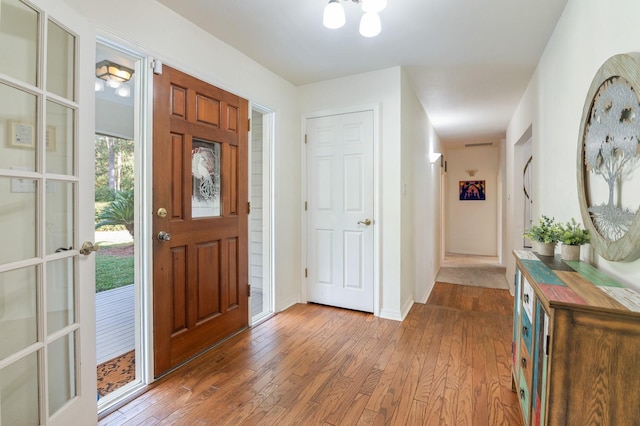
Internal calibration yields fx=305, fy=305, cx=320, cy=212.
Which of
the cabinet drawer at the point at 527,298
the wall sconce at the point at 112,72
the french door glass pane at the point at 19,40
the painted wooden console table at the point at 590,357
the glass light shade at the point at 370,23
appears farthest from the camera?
the wall sconce at the point at 112,72

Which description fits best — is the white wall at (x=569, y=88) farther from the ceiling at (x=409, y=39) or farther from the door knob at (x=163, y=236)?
the door knob at (x=163, y=236)

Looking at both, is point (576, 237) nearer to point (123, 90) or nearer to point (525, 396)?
point (525, 396)

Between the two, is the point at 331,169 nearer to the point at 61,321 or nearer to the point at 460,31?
the point at 460,31

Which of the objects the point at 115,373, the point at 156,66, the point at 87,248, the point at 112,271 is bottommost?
the point at 115,373

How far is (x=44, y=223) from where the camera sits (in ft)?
4.24

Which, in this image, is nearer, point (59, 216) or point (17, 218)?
point (17, 218)

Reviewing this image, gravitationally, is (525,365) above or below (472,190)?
below

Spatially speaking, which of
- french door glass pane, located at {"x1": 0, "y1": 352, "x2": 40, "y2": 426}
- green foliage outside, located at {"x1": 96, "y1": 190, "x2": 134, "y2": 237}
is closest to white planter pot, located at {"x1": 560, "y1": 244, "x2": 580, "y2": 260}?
french door glass pane, located at {"x1": 0, "y1": 352, "x2": 40, "y2": 426}

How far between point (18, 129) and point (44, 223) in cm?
39

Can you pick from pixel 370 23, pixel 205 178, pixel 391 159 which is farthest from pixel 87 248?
pixel 391 159

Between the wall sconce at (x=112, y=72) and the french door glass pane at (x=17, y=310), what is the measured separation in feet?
6.72

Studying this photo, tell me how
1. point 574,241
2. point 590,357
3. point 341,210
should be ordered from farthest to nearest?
point 341,210, point 574,241, point 590,357

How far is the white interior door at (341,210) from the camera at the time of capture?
9.93ft

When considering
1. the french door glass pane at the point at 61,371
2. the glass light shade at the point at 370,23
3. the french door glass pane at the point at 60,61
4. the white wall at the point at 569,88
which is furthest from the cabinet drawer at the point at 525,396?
the french door glass pane at the point at 60,61
